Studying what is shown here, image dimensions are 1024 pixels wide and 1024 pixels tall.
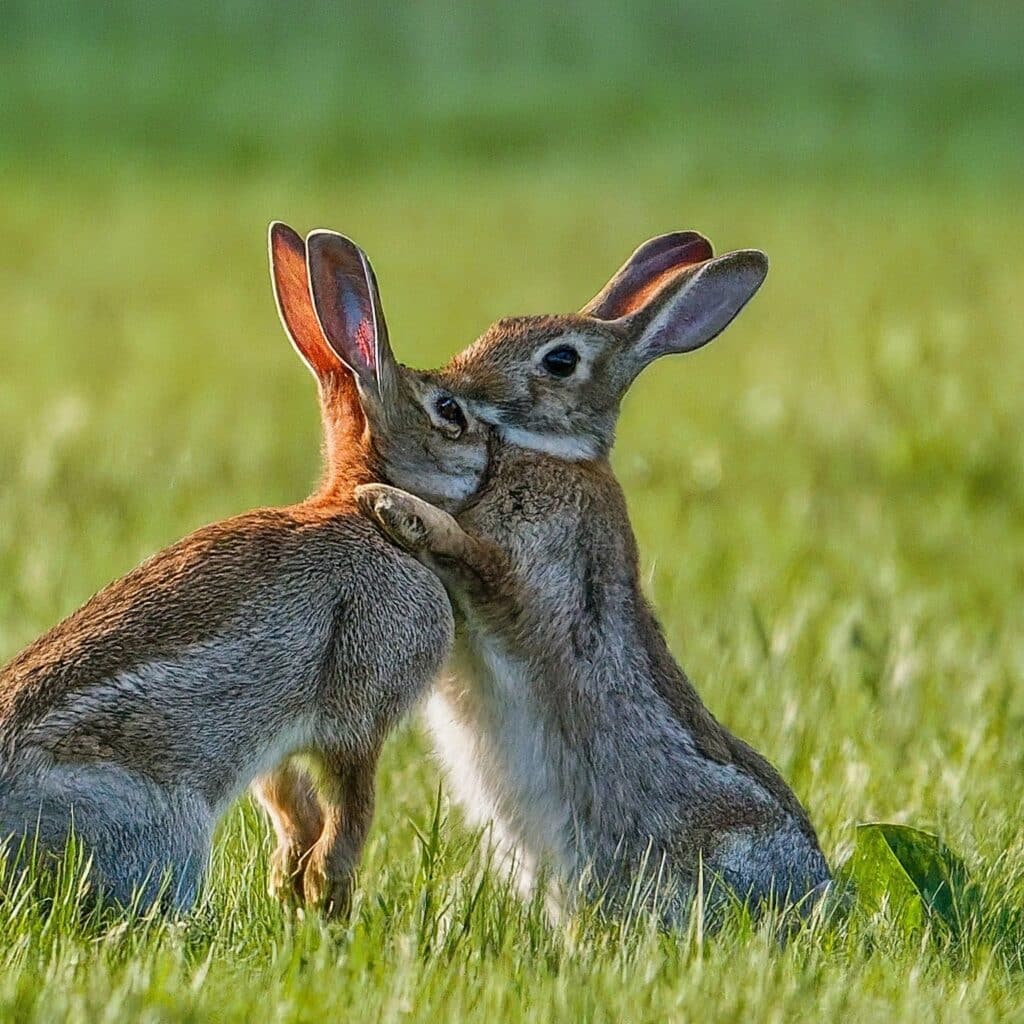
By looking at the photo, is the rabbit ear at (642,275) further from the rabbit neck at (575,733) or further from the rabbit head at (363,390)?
the rabbit neck at (575,733)

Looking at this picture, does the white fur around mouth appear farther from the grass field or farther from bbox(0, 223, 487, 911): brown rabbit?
the grass field

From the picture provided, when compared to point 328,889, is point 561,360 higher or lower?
higher

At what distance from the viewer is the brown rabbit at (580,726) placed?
15.6ft

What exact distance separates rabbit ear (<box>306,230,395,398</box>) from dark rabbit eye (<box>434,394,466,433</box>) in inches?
8.0

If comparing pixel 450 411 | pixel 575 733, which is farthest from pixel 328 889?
pixel 450 411

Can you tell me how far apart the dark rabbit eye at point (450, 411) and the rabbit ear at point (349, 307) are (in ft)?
0.67

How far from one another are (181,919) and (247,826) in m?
1.10

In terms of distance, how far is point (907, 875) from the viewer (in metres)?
4.75

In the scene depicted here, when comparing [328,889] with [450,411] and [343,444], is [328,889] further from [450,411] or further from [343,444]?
[450,411]

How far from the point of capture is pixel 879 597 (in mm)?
8227

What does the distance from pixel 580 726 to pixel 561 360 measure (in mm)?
1087

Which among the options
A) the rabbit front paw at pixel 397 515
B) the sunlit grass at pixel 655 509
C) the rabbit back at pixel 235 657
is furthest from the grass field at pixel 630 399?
the rabbit front paw at pixel 397 515

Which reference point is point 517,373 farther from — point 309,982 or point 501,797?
point 309,982

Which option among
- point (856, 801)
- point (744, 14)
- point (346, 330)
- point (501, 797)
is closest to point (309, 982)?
point (501, 797)
